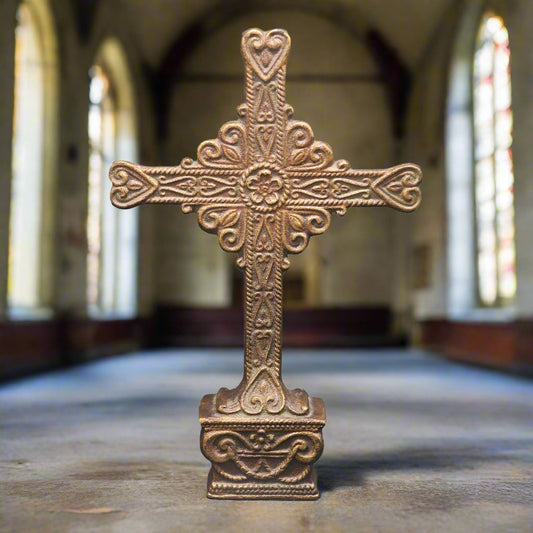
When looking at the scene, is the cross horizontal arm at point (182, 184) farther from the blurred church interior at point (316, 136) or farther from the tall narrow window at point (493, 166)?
the tall narrow window at point (493, 166)

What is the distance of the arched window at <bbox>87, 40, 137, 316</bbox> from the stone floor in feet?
16.4

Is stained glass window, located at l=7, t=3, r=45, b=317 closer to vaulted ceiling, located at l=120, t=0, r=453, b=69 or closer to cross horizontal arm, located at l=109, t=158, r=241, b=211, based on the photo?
vaulted ceiling, located at l=120, t=0, r=453, b=69

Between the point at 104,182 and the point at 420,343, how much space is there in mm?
6620

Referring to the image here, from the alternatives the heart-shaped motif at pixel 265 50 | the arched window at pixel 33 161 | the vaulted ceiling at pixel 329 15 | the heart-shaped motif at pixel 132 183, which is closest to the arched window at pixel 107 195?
the vaulted ceiling at pixel 329 15

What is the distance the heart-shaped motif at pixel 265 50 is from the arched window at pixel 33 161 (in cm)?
613

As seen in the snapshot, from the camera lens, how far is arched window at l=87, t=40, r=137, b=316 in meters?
10.8

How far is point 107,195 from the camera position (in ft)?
37.0

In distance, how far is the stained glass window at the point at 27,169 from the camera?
8039 millimetres

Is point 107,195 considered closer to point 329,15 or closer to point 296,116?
point 296,116

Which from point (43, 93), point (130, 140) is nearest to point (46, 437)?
point (43, 93)

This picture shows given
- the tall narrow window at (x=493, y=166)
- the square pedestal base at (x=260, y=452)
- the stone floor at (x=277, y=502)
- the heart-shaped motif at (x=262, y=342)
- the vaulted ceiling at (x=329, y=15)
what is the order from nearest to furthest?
the stone floor at (x=277, y=502) → the square pedestal base at (x=260, y=452) → the heart-shaped motif at (x=262, y=342) → the tall narrow window at (x=493, y=166) → the vaulted ceiling at (x=329, y=15)

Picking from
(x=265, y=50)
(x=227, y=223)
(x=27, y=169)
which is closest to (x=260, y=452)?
(x=227, y=223)

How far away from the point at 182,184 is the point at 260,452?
1.10 m

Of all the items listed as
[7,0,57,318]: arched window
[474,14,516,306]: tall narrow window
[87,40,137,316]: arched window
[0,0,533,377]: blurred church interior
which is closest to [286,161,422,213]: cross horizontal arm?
[0,0,533,377]: blurred church interior
